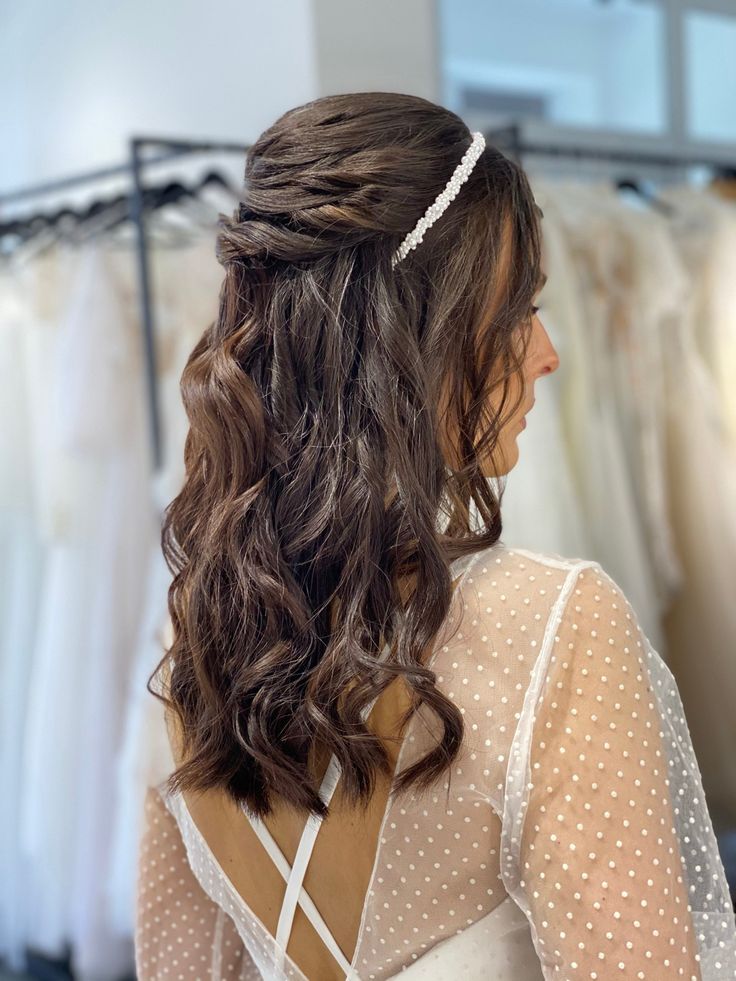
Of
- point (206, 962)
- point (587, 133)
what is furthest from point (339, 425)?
point (587, 133)

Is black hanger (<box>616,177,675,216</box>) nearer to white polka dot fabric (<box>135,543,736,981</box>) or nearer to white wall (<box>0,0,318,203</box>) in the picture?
white wall (<box>0,0,318,203</box>)

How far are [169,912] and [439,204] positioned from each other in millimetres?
708

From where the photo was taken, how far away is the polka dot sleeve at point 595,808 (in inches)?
30.5

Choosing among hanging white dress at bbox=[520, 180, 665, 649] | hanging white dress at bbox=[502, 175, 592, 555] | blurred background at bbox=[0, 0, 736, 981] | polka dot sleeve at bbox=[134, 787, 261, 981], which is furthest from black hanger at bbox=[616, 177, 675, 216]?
polka dot sleeve at bbox=[134, 787, 261, 981]

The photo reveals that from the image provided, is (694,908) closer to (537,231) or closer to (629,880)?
(629,880)

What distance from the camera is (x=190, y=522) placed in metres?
0.94

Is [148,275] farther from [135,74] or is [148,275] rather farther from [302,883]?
[302,883]

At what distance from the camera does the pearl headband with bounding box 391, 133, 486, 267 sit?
0.83m

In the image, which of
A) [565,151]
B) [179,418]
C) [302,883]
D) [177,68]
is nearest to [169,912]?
[302,883]

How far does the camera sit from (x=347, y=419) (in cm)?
84

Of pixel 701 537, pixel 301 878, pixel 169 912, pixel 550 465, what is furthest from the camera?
pixel 701 537

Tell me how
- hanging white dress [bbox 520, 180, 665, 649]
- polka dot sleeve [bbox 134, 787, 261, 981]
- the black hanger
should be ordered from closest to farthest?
polka dot sleeve [bbox 134, 787, 261, 981] < hanging white dress [bbox 520, 180, 665, 649] < the black hanger

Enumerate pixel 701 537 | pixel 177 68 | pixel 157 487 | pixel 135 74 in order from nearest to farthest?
1. pixel 157 487
2. pixel 701 537
3. pixel 177 68
4. pixel 135 74

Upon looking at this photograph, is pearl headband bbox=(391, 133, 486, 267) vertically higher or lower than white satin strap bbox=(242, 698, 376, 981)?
higher
